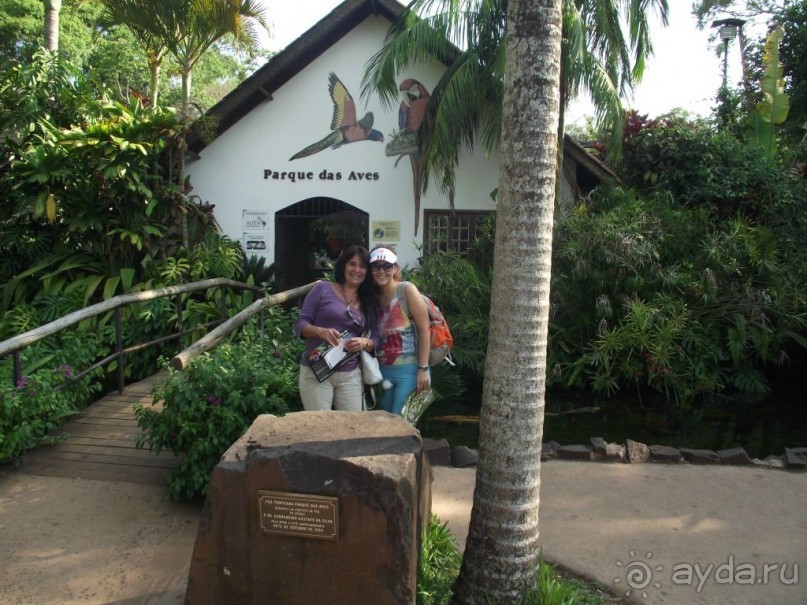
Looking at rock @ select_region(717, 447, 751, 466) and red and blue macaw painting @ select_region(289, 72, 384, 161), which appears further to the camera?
red and blue macaw painting @ select_region(289, 72, 384, 161)

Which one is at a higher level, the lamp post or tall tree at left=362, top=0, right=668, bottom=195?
the lamp post

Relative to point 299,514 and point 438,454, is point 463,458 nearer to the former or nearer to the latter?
point 438,454

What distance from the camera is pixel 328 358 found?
3.96 meters

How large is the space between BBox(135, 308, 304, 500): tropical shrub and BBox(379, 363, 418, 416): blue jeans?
26.5 inches

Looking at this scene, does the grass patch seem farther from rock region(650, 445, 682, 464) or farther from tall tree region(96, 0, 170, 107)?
tall tree region(96, 0, 170, 107)

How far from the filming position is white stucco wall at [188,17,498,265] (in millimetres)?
9898

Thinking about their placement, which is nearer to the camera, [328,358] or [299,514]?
[299,514]

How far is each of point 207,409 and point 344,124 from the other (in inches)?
262

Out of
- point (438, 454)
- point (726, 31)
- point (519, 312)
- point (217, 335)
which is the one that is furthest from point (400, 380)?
point (726, 31)

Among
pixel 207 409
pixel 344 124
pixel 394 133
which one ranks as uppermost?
pixel 344 124

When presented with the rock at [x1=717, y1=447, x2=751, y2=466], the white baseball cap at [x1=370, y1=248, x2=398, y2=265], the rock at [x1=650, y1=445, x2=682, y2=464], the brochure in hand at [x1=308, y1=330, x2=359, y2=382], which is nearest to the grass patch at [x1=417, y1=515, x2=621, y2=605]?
the brochure in hand at [x1=308, y1=330, x2=359, y2=382]

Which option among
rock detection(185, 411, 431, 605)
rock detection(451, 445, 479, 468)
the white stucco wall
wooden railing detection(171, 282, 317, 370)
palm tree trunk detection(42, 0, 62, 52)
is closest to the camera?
rock detection(185, 411, 431, 605)

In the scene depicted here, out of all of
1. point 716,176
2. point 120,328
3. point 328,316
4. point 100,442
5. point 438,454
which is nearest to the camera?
point 328,316

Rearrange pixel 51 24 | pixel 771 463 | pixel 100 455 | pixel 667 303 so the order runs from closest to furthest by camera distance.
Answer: pixel 100 455, pixel 771 463, pixel 667 303, pixel 51 24
